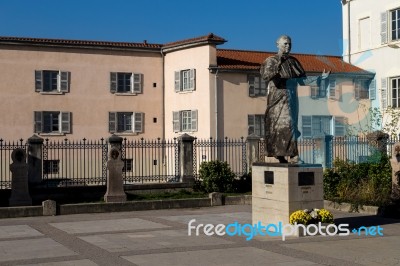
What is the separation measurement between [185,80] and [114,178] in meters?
16.1

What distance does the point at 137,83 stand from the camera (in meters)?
37.2

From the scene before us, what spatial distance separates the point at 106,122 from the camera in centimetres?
3644

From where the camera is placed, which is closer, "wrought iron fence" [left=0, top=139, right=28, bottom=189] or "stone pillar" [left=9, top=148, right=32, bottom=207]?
"stone pillar" [left=9, top=148, right=32, bottom=207]

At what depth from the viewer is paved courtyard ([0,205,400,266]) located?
35.1 ft

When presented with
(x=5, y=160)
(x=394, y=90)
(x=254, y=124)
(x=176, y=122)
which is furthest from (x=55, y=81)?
(x=394, y=90)

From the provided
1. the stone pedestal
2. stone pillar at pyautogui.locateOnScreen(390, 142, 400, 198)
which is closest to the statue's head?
the stone pedestal

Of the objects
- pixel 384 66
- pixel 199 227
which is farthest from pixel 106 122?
pixel 199 227

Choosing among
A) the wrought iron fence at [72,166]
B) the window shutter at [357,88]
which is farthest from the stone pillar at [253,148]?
the window shutter at [357,88]

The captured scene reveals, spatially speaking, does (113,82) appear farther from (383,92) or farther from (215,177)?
(383,92)

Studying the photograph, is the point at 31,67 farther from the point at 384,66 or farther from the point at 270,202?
the point at 270,202

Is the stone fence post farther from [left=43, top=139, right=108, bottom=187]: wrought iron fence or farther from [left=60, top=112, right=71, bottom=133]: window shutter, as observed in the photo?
[left=60, top=112, right=71, bottom=133]: window shutter

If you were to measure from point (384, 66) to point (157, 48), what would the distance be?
13.4 m

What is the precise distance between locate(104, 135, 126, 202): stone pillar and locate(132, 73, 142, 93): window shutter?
653 inches

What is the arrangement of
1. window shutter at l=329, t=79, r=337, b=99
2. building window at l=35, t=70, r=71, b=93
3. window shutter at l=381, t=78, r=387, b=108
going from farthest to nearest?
window shutter at l=329, t=79, r=337, b=99, building window at l=35, t=70, r=71, b=93, window shutter at l=381, t=78, r=387, b=108
